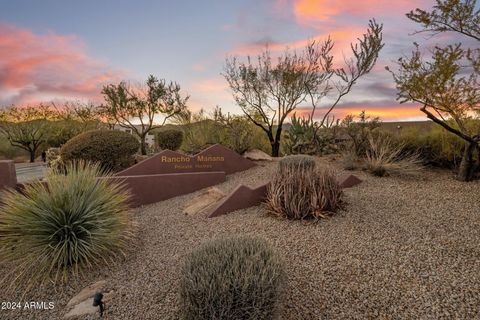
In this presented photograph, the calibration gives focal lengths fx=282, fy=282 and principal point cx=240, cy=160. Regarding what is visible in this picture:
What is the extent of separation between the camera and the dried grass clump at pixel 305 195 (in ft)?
15.8

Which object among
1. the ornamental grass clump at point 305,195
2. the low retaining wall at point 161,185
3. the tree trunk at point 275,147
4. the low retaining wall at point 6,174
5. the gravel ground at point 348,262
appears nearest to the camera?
the gravel ground at point 348,262

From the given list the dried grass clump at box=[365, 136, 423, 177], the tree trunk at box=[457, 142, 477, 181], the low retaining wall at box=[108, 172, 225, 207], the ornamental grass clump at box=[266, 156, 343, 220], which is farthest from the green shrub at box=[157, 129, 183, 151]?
the tree trunk at box=[457, 142, 477, 181]

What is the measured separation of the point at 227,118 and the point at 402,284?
11.7 m

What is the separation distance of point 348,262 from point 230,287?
5.94 feet

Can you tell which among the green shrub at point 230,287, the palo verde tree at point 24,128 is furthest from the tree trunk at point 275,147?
the palo verde tree at point 24,128

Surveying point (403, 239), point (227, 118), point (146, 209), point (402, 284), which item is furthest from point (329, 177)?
point (227, 118)

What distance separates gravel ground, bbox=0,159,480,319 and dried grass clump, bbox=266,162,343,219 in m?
0.24

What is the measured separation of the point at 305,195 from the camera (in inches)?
195

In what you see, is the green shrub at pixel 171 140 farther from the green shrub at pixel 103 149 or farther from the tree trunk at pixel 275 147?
the green shrub at pixel 103 149

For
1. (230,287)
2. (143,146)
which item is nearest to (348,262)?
(230,287)

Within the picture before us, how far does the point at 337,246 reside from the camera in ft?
12.5

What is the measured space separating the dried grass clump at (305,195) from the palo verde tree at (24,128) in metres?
20.9

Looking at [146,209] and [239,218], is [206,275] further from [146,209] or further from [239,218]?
[146,209]

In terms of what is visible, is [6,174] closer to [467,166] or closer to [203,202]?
[203,202]
